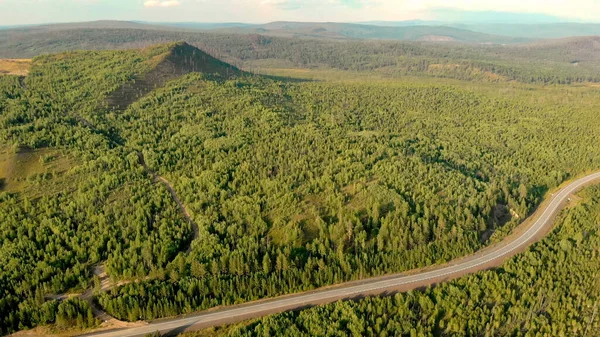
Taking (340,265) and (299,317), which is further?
(340,265)

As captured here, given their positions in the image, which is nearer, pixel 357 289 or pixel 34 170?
pixel 357 289

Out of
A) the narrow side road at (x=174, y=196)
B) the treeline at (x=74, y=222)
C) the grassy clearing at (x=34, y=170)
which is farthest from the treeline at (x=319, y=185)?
the grassy clearing at (x=34, y=170)

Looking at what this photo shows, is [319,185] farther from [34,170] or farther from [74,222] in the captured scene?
[34,170]

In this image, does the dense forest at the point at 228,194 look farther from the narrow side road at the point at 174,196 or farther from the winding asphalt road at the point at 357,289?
the winding asphalt road at the point at 357,289

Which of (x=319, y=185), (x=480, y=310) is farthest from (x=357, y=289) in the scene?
(x=319, y=185)

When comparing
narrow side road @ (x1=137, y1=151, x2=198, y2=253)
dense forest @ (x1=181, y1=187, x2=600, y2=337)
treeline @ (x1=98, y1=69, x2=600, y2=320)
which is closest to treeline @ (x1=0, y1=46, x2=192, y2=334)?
narrow side road @ (x1=137, y1=151, x2=198, y2=253)

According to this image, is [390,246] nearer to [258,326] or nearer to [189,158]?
[258,326]

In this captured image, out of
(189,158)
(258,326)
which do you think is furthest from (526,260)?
(189,158)
